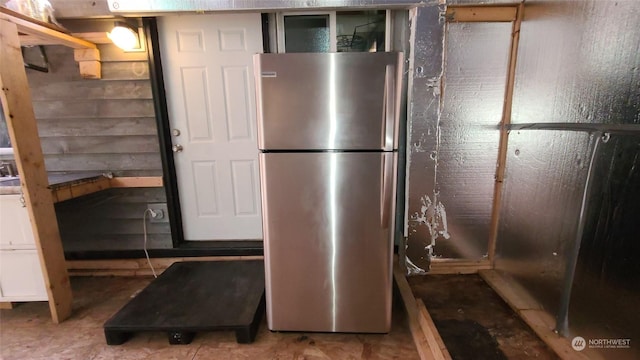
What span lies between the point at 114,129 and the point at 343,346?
6.93 ft

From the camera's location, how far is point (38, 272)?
5.28ft

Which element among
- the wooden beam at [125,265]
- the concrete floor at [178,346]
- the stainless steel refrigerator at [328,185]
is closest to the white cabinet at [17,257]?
the concrete floor at [178,346]

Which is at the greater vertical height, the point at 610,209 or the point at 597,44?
the point at 597,44

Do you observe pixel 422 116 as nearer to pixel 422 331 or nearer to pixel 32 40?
pixel 422 331

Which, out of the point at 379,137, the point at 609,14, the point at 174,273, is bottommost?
the point at 174,273

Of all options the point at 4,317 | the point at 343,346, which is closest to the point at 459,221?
the point at 343,346

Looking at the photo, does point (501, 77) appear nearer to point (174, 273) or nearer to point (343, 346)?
point (343, 346)

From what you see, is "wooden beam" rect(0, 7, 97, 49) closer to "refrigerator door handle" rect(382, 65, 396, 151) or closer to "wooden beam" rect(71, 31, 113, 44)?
"wooden beam" rect(71, 31, 113, 44)

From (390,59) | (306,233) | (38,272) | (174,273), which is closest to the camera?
(390,59)

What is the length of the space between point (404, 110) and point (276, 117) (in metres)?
0.88

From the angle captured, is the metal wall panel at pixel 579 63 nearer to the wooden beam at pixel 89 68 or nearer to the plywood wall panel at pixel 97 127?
the plywood wall panel at pixel 97 127

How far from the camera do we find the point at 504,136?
1652 millimetres

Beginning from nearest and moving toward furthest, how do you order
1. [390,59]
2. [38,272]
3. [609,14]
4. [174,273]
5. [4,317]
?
[609,14] → [390,59] → [38,272] → [4,317] → [174,273]

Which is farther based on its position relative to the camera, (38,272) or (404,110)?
(404,110)
